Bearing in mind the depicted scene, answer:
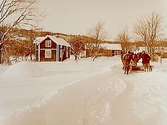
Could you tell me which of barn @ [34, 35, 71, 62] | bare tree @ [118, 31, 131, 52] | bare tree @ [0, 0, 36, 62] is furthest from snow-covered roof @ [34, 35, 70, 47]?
bare tree @ [118, 31, 131, 52]

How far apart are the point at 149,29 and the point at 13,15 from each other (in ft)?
2.95

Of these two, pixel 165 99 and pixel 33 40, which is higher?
pixel 33 40

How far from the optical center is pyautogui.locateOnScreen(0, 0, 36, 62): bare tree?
2027mm

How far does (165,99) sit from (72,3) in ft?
2.63

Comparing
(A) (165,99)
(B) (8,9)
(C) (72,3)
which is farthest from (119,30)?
(B) (8,9)

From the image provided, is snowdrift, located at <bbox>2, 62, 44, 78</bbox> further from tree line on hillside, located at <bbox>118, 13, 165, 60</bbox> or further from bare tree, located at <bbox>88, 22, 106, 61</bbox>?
tree line on hillside, located at <bbox>118, 13, 165, 60</bbox>

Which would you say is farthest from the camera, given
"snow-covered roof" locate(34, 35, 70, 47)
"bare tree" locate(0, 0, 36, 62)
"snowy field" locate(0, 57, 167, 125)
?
"snow-covered roof" locate(34, 35, 70, 47)

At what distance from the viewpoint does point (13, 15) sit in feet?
6.98

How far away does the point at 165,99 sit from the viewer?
205cm

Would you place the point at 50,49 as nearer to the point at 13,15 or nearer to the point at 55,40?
the point at 55,40

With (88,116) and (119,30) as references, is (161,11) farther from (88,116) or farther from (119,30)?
(88,116)

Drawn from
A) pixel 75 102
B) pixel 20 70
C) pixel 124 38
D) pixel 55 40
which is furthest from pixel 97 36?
pixel 20 70

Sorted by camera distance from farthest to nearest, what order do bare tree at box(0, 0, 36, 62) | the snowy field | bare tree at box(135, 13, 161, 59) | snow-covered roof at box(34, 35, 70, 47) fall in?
bare tree at box(135, 13, 161, 59), snow-covered roof at box(34, 35, 70, 47), bare tree at box(0, 0, 36, 62), the snowy field

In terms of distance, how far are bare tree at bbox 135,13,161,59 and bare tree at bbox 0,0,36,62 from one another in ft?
2.31
